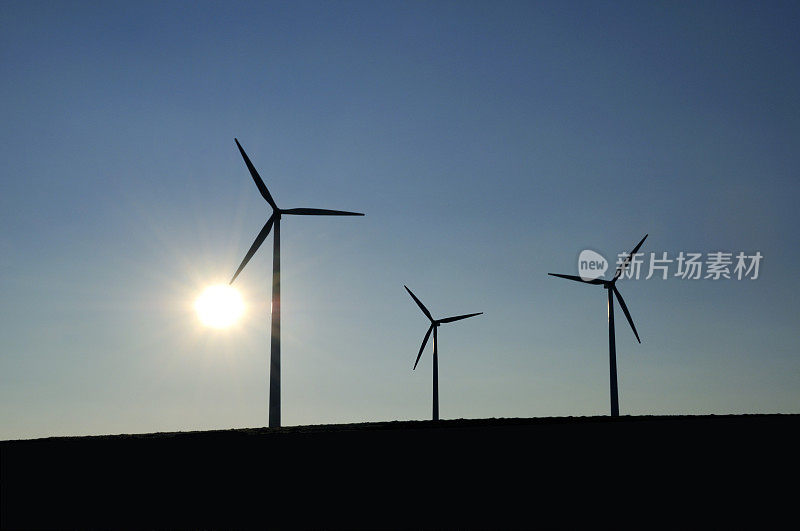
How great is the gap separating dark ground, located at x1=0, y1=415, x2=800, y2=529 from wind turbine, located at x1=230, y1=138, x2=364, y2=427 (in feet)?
57.5

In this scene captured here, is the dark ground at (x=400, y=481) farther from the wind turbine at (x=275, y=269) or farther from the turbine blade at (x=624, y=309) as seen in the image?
the turbine blade at (x=624, y=309)

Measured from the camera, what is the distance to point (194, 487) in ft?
121

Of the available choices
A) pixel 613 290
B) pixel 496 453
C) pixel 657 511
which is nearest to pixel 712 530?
pixel 657 511

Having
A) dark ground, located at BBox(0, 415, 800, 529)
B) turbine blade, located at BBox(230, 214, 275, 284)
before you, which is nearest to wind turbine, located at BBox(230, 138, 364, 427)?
turbine blade, located at BBox(230, 214, 275, 284)

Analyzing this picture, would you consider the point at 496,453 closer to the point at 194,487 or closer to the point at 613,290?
the point at 194,487

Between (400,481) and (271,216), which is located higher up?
(271,216)

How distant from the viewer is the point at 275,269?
258ft

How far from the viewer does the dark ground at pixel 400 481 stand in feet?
106

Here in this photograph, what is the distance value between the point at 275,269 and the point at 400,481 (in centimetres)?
4249

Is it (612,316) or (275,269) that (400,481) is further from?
(612,316)

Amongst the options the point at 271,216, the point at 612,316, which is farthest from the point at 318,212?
the point at 612,316

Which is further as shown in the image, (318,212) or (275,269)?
(318,212)

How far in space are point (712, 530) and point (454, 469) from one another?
1332 cm

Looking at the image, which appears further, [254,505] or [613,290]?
[613,290]
